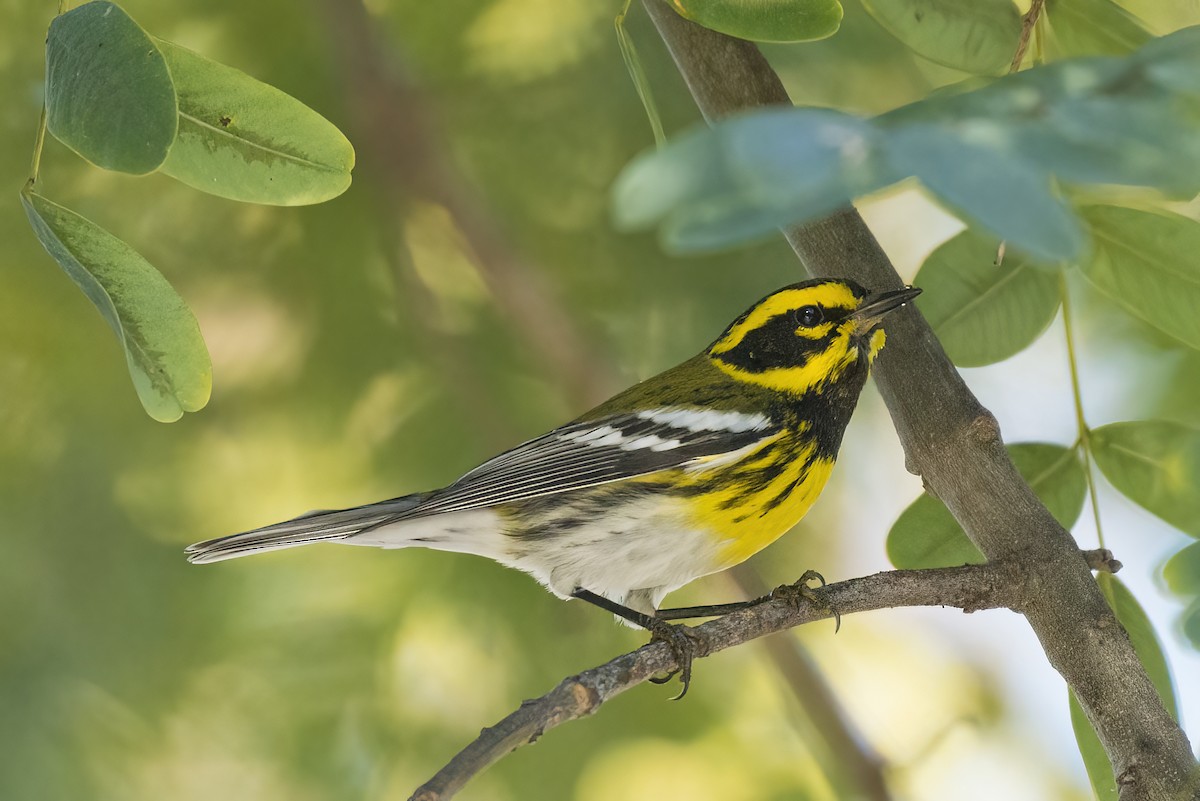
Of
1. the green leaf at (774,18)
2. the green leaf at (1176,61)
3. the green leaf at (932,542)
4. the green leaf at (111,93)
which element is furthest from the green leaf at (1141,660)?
the green leaf at (111,93)

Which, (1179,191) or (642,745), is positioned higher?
(642,745)

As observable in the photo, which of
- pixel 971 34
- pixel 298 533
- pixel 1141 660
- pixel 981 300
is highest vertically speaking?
pixel 298 533

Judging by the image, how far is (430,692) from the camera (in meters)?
2.72

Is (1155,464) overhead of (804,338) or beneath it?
beneath

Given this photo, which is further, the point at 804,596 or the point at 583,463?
the point at 583,463

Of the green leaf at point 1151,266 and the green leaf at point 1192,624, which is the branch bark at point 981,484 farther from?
the green leaf at point 1192,624

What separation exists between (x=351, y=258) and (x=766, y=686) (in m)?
1.46

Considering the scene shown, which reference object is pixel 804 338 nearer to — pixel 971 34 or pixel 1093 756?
pixel 971 34

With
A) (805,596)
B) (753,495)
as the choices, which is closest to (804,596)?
(805,596)

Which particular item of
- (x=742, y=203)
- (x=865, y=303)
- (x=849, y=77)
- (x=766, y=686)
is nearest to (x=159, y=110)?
(x=742, y=203)

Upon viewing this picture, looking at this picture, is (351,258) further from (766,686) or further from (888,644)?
(888,644)

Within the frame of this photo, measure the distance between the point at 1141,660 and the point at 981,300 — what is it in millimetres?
657

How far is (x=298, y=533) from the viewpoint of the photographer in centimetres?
233

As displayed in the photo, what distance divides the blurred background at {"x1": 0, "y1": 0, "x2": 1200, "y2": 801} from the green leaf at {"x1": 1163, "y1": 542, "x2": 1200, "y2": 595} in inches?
39.0
